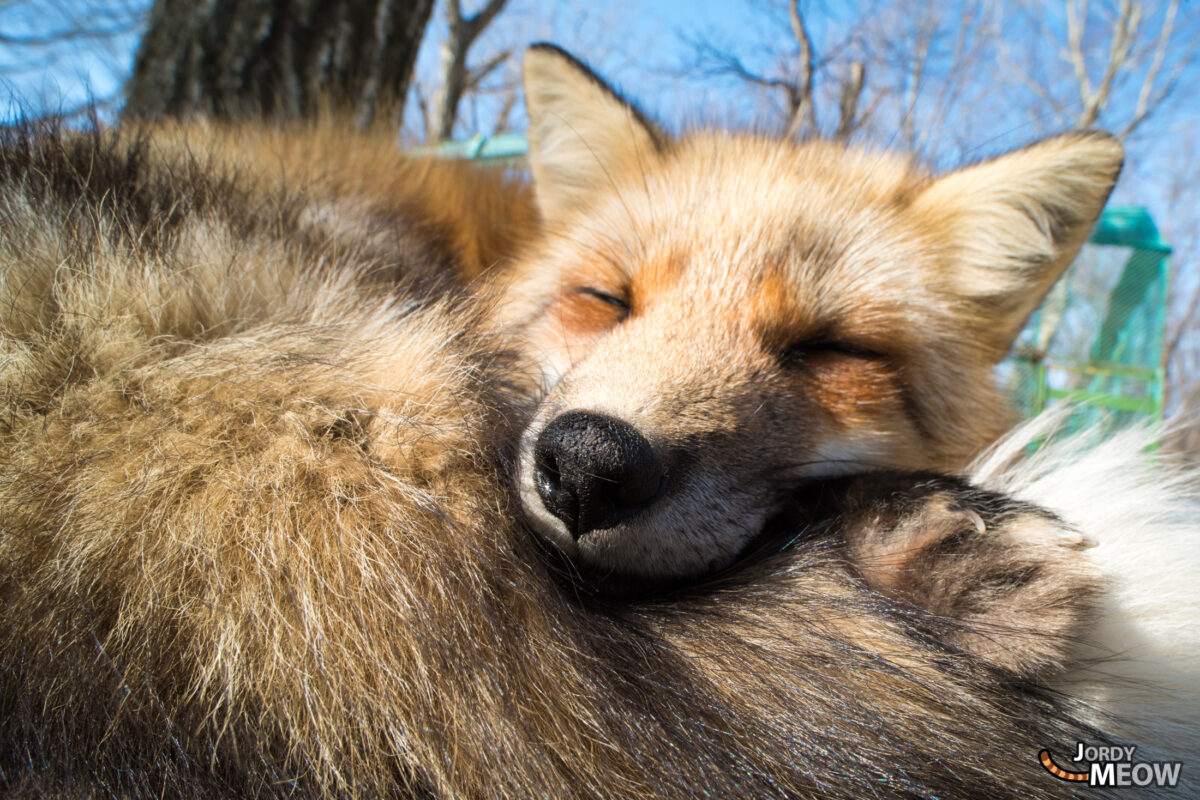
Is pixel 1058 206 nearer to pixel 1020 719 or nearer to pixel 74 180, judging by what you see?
pixel 1020 719

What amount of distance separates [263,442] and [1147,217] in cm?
670

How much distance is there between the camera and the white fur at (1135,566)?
0.95m

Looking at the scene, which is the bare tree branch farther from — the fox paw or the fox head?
the fox paw

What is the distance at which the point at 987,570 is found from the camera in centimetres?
99

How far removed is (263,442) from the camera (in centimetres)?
93

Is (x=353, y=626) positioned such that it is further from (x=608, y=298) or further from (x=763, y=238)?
(x=763, y=238)

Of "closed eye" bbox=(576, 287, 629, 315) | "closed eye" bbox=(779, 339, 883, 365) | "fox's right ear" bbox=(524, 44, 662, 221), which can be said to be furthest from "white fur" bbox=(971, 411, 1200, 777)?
"fox's right ear" bbox=(524, 44, 662, 221)

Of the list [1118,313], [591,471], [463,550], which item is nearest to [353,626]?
[463,550]

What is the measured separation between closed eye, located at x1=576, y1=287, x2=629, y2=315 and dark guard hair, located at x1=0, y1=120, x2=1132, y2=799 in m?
0.78

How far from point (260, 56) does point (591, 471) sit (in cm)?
273

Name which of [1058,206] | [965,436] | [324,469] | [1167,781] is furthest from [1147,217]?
[324,469]

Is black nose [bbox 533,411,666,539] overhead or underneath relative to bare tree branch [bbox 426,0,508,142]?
underneath

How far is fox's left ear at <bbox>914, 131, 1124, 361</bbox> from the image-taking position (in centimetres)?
186

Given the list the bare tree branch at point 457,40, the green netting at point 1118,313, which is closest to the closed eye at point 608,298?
the green netting at point 1118,313
